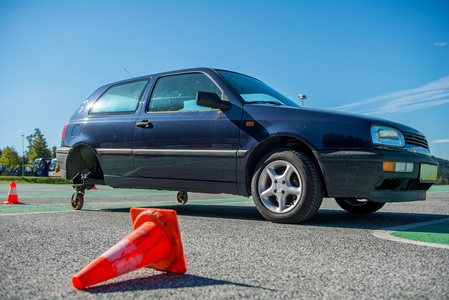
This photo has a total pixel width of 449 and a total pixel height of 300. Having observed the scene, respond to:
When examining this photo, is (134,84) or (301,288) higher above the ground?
(134,84)

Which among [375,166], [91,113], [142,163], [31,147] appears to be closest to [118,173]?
[142,163]

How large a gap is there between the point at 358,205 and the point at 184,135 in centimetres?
251

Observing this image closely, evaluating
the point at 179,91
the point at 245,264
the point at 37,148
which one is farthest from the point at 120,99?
the point at 37,148

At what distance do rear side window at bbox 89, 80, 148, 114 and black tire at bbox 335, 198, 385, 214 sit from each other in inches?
117

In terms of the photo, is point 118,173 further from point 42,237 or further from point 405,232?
point 405,232

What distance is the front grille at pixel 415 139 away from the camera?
4.19 metres

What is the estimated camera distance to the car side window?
16.0 ft

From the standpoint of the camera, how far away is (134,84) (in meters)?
5.68

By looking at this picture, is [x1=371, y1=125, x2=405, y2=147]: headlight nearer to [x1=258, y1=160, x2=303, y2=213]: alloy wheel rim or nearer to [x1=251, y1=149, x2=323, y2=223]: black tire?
[x1=251, y1=149, x2=323, y2=223]: black tire

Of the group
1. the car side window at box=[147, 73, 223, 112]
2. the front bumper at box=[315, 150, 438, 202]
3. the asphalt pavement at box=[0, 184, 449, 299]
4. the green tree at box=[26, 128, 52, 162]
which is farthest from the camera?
the green tree at box=[26, 128, 52, 162]

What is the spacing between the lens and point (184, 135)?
4.72 m

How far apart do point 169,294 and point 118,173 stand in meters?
3.81

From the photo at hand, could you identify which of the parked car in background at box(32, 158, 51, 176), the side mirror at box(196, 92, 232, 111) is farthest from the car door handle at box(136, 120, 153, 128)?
the parked car in background at box(32, 158, 51, 176)

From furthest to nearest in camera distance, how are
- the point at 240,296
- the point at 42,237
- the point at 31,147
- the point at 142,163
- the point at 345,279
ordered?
the point at 31,147
the point at 142,163
the point at 42,237
the point at 345,279
the point at 240,296
